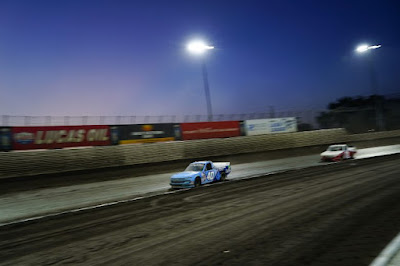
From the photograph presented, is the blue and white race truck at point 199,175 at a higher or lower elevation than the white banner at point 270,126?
lower

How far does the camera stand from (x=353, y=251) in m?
4.78

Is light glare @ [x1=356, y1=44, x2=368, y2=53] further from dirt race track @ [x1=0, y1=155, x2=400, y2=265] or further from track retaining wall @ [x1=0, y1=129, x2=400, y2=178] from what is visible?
dirt race track @ [x1=0, y1=155, x2=400, y2=265]

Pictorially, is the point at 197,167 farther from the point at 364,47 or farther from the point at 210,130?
the point at 364,47

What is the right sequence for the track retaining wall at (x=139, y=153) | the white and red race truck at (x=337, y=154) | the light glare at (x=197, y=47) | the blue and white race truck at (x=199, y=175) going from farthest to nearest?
the light glare at (x=197, y=47), the white and red race truck at (x=337, y=154), the track retaining wall at (x=139, y=153), the blue and white race truck at (x=199, y=175)

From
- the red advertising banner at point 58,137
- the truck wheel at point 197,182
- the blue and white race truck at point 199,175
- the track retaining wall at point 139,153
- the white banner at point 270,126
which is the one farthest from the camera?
the white banner at point 270,126

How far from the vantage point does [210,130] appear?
90.4 feet

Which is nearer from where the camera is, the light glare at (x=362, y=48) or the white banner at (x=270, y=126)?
the white banner at (x=270, y=126)

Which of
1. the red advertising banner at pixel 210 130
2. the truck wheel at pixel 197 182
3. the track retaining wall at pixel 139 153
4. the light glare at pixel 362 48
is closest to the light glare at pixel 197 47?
the red advertising banner at pixel 210 130

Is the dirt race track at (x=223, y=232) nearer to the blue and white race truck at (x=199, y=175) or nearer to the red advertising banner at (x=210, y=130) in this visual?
the blue and white race truck at (x=199, y=175)

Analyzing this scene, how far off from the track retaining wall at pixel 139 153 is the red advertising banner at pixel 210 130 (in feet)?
3.67

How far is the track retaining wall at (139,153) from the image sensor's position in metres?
17.3

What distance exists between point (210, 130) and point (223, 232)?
21517mm

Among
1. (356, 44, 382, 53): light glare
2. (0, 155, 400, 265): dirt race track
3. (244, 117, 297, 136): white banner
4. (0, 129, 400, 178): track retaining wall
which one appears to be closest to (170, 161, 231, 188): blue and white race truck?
(0, 155, 400, 265): dirt race track

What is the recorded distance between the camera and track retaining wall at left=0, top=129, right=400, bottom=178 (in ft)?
56.7
